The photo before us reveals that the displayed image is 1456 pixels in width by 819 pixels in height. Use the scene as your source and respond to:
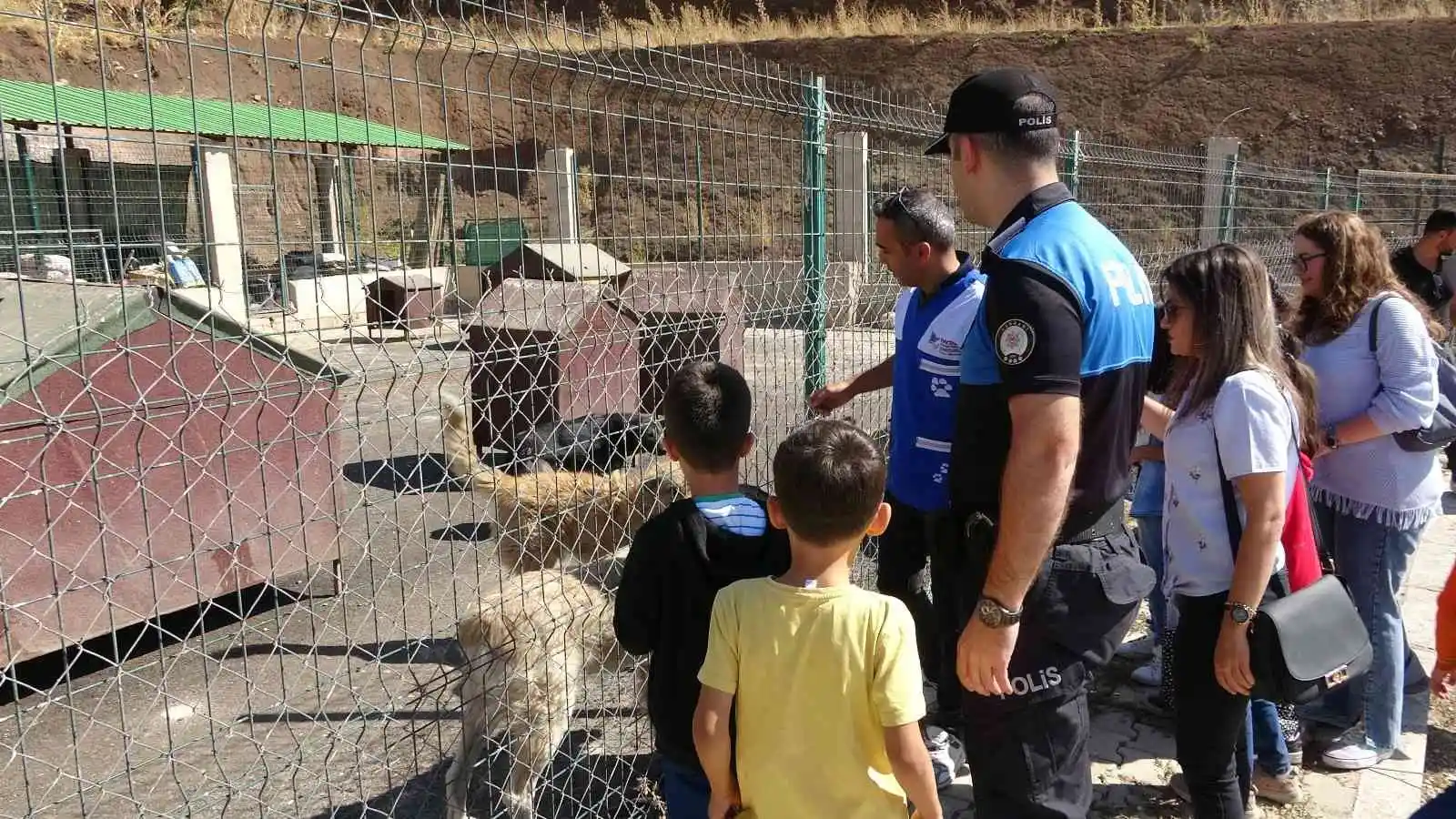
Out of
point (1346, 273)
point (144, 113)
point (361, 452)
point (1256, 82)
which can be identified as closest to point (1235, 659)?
point (1346, 273)

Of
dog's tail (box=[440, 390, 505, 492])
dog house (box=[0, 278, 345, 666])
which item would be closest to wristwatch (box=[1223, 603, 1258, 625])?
dog's tail (box=[440, 390, 505, 492])

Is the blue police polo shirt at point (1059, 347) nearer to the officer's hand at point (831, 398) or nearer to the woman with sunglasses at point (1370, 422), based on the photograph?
the officer's hand at point (831, 398)

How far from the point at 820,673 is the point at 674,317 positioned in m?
3.33

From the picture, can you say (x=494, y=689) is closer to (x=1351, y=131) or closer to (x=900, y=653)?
(x=900, y=653)

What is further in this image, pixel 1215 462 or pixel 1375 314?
pixel 1375 314

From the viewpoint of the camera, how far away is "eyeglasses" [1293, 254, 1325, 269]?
11.0ft

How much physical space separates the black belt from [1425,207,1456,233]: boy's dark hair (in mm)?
4413

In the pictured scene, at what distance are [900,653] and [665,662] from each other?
59 cm

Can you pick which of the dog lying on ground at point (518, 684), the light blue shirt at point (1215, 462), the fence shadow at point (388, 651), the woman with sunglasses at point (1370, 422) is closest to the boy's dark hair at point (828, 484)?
the light blue shirt at point (1215, 462)

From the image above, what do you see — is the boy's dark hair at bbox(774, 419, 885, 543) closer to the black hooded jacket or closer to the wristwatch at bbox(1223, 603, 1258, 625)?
the black hooded jacket

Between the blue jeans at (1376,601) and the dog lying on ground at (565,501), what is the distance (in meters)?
2.38

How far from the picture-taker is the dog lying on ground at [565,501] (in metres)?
4.00

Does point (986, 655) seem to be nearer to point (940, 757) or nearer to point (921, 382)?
point (921, 382)

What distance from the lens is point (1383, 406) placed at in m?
3.17
